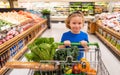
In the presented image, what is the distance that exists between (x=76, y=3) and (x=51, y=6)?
2.09m

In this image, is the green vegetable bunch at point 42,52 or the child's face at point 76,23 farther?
the child's face at point 76,23

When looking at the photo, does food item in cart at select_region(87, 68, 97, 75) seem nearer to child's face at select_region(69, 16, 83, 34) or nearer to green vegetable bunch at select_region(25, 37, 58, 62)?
green vegetable bunch at select_region(25, 37, 58, 62)

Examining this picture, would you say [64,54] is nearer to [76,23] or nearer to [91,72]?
[91,72]

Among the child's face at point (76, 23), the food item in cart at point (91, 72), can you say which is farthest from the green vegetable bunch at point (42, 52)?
the child's face at point (76, 23)

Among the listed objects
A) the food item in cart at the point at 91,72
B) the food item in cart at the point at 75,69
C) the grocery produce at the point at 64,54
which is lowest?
the food item in cart at the point at 91,72

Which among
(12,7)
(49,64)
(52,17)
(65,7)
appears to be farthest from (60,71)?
(65,7)

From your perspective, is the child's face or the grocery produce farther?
the child's face

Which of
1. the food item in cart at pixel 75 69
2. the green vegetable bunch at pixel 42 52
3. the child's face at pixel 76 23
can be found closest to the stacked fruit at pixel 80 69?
the food item in cart at pixel 75 69

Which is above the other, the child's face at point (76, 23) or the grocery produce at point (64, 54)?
the child's face at point (76, 23)

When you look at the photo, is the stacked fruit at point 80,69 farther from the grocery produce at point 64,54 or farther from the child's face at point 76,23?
the child's face at point 76,23

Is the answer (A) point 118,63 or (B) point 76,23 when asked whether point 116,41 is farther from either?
(B) point 76,23

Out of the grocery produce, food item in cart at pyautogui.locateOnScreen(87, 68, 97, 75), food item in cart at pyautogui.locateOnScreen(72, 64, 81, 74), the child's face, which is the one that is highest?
the child's face

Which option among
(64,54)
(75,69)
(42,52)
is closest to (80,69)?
(75,69)

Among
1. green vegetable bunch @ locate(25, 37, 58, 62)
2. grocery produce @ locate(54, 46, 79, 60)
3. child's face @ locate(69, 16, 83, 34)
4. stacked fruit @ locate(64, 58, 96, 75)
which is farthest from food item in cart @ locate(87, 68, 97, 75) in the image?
child's face @ locate(69, 16, 83, 34)
